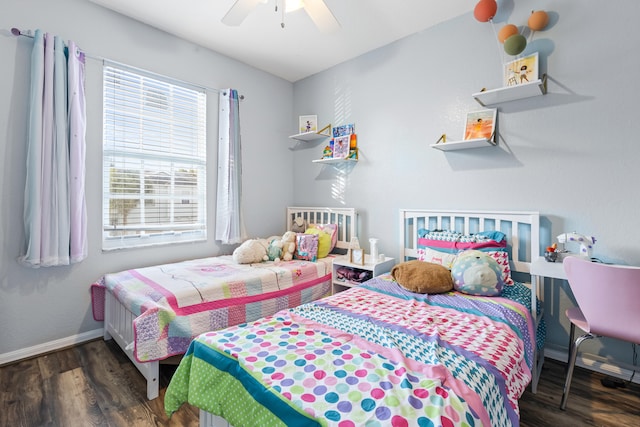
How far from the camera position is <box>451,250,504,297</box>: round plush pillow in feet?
6.23

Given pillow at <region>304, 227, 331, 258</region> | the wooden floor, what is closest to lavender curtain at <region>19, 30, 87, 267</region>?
the wooden floor

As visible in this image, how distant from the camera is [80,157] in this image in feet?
7.57

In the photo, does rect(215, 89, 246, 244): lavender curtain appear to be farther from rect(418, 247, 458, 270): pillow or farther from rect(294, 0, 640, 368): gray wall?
rect(418, 247, 458, 270): pillow

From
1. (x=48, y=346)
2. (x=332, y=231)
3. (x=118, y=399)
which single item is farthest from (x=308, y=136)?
(x=48, y=346)

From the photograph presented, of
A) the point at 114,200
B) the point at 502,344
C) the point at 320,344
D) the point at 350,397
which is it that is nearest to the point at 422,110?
the point at 502,344

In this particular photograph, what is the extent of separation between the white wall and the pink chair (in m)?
2.98

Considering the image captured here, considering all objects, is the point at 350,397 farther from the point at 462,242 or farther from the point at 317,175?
the point at 317,175

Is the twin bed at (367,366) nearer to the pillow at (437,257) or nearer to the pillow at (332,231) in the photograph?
the pillow at (437,257)

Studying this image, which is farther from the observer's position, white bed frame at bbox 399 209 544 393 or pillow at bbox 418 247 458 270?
pillow at bbox 418 247 458 270

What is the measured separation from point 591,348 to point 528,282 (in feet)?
1.75

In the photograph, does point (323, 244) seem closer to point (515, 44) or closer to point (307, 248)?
point (307, 248)

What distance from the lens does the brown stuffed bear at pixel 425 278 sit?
6.48 feet

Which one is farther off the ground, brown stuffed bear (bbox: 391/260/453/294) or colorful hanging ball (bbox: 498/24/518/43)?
colorful hanging ball (bbox: 498/24/518/43)

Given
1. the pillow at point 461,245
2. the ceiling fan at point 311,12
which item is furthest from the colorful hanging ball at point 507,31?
Result: the pillow at point 461,245
